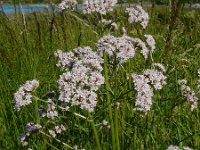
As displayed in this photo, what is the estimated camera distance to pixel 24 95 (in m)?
2.28

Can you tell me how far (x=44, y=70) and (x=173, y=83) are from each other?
152cm

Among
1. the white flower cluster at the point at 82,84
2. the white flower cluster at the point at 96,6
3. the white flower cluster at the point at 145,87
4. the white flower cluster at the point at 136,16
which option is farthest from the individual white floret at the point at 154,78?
the white flower cluster at the point at 136,16

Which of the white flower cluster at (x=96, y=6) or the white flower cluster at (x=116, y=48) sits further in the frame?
the white flower cluster at (x=96, y=6)

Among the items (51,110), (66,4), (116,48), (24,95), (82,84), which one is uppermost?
(66,4)

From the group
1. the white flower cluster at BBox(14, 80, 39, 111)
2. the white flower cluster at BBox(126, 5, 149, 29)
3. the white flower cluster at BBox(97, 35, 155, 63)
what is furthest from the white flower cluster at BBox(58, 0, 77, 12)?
the white flower cluster at BBox(14, 80, 39, 111)

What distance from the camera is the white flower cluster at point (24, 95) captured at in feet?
7.33

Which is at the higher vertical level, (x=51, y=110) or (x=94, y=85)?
(x=94, y=85)

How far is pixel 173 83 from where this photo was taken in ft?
13.0

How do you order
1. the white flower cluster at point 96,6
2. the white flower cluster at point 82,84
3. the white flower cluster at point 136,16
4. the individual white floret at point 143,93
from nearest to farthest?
the white flower cluster at point 82,84 < the individual white floret at point 143,93 < the white flower cluster at point 96,6 < the white flower cluster at point 136,16

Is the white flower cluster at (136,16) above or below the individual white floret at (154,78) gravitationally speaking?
above

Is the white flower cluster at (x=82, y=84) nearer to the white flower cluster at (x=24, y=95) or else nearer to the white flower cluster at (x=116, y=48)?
the white flower cluster at (x=116, y=48)

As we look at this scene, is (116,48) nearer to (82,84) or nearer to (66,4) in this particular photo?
(82,84)

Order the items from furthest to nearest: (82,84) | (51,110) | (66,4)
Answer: (66,4) < (51,110) < (82,84)

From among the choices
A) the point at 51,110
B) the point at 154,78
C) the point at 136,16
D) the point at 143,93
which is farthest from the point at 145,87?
the point at 136,16
